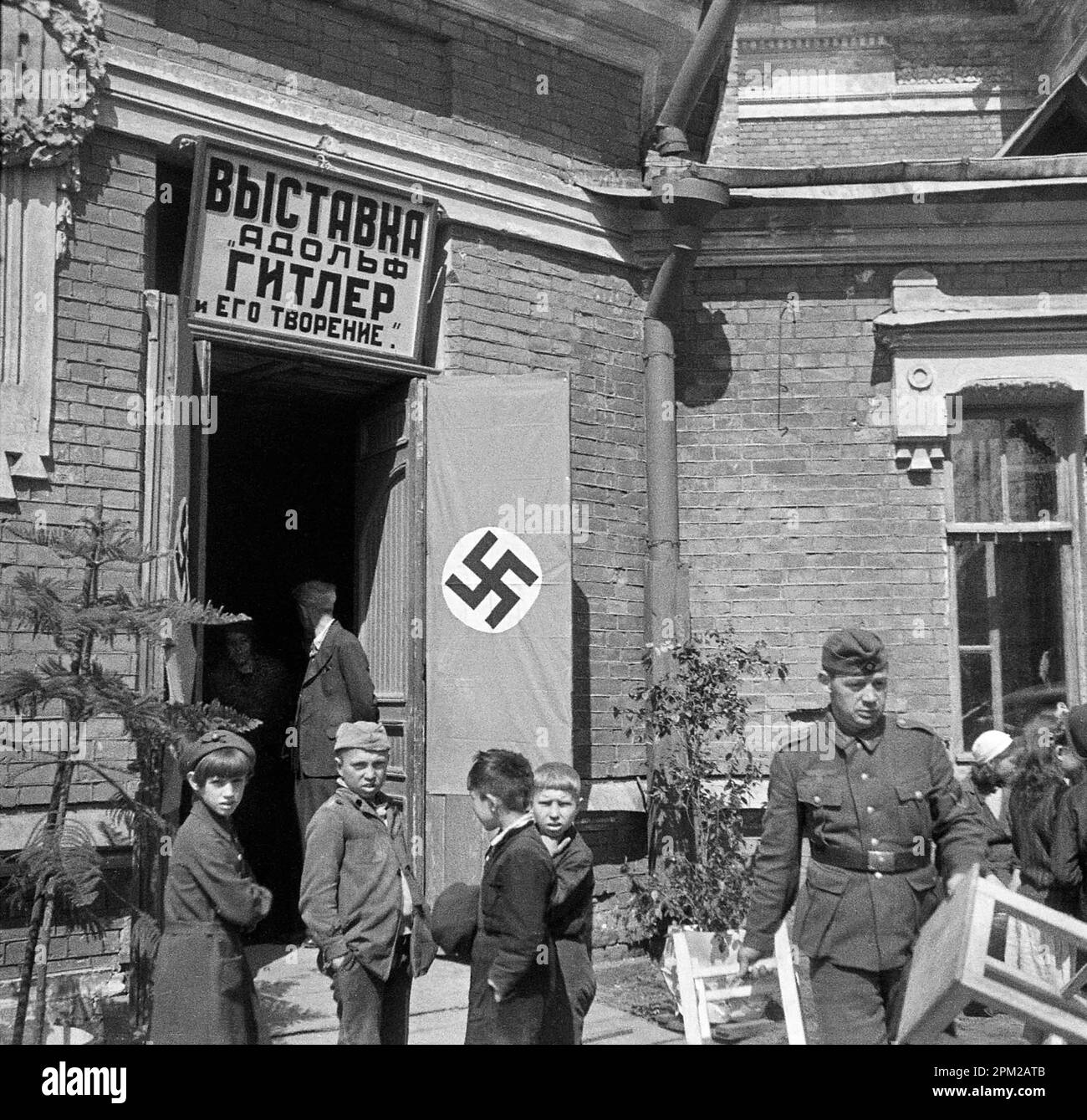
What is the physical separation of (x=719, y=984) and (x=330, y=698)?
105 inches

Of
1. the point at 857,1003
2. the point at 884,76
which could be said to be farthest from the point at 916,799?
the point at 884,76

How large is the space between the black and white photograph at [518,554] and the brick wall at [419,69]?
3cm

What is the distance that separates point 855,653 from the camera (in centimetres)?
420

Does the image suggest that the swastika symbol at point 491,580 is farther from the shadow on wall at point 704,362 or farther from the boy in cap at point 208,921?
the boy in cap at point 208,921

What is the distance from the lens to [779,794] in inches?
169

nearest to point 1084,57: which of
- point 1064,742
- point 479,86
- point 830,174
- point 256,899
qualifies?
point 830,174

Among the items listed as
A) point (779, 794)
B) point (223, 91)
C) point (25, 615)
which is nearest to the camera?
point (779, 794)

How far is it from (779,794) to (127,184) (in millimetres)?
4252

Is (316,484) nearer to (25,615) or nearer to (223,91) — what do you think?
(223,91)

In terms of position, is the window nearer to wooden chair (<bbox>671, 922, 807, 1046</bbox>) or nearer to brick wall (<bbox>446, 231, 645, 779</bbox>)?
brick wall (<bbox>446, 231, 645, 779</bbox>)

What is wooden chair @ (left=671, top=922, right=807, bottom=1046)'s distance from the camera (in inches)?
191

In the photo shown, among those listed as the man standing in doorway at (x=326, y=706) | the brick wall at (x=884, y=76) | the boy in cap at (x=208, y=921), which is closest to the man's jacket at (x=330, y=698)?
the man standing in doorway at (x=326, y=706)

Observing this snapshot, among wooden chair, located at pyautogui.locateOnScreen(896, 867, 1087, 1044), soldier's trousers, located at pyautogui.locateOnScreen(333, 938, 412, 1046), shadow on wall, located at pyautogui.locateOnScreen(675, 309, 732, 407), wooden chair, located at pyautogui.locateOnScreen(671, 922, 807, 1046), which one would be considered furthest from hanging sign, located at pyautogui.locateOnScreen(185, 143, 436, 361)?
wooden chair, located at pyautogui.locateOnScreen(896, 867, 1087, 1044)

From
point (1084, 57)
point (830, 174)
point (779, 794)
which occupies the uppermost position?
point (1084, 57)
